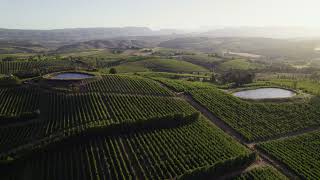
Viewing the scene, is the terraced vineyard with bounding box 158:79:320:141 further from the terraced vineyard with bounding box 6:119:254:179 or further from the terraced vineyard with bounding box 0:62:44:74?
the terraced vineyard with bounding box 0:62:44:74

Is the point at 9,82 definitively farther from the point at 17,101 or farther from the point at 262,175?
the point at 262,175

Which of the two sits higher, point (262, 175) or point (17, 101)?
point (17, 101)

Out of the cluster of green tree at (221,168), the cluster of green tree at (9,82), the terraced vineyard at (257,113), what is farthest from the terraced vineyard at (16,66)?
the cluster of green tree at (221,168)

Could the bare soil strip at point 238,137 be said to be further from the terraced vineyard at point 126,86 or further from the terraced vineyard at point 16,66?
the terraced vineyard at point 16,66

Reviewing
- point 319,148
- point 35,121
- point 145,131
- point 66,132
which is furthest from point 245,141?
point 35,121

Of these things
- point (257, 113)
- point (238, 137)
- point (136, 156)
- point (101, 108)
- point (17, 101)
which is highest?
point (17, 101)

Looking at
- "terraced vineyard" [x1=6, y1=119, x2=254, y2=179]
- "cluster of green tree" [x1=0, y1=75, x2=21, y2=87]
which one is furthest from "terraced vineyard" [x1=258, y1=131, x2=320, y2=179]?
"cluster of green tree" [x1=0, y1=75, x2=21, y2=87]

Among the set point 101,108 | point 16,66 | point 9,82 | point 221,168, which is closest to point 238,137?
point 221,168
